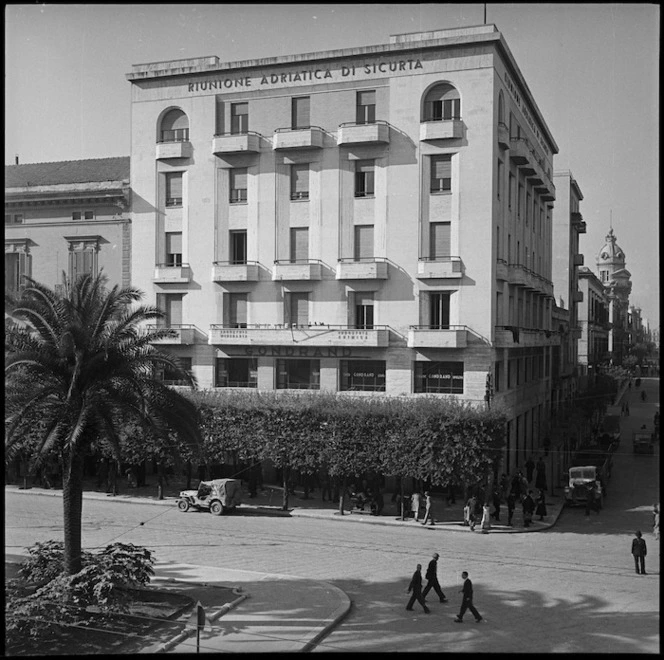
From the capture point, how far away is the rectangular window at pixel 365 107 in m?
35.9

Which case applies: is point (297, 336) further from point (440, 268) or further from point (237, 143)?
point (237, 143)

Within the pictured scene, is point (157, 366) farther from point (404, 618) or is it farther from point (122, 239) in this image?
point (122, 239)

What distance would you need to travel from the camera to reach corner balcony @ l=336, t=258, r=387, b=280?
117ft

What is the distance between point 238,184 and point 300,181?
10.8 ft

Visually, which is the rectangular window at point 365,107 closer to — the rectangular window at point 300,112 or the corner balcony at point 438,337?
the rectangular window at point 300,112

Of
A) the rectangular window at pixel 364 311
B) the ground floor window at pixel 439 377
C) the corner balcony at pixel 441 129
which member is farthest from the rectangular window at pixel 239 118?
the ground floor window at pixel 439 377

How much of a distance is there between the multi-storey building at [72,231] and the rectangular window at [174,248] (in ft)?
6.92

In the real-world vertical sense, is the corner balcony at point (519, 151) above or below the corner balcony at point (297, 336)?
above

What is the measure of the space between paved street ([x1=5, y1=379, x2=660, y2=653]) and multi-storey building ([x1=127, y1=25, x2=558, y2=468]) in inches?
356

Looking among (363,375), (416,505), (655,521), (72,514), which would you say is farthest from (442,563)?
(363,375)

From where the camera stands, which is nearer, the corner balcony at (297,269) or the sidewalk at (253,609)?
the sidewalk at (253,609)

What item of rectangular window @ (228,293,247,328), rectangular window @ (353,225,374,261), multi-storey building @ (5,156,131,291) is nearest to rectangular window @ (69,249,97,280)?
multi-storey building @ (5,156,131,291)

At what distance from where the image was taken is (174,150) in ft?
126

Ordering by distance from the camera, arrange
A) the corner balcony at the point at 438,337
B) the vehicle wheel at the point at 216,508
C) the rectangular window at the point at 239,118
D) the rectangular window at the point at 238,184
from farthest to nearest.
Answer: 1. the rectangular window at the point at 238,184
2. the rectangular window at the point at 239,118
3. the corner balcony at the point at 438,337
4. the vehicle wheel at the point at 216,508
